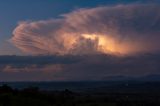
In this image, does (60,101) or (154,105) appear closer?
(60,101)

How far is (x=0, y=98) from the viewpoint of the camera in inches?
2201

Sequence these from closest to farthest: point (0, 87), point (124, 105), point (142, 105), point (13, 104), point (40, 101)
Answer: point (13, 104) < point (40, 101) < point (0, 87) < point (124, 105) < point (142, 105)

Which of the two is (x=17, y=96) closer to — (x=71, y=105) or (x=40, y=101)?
(x=40, y=101)

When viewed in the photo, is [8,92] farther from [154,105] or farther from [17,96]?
[154,105]

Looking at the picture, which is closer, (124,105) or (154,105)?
(124,105)

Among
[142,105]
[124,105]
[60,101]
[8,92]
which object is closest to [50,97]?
[60,101]

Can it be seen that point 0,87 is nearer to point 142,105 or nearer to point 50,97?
point 50,97

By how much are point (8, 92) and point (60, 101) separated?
7301 millimetres

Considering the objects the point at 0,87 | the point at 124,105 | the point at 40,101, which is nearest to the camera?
the point at 40,101

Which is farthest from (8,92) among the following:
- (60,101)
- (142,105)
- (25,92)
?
(142,105)

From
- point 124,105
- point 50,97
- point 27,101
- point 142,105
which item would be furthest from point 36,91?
point 142,105

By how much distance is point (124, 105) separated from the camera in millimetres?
118562

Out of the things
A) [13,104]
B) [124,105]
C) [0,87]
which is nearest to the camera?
[13,104]

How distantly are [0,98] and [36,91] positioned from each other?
9.69 m
